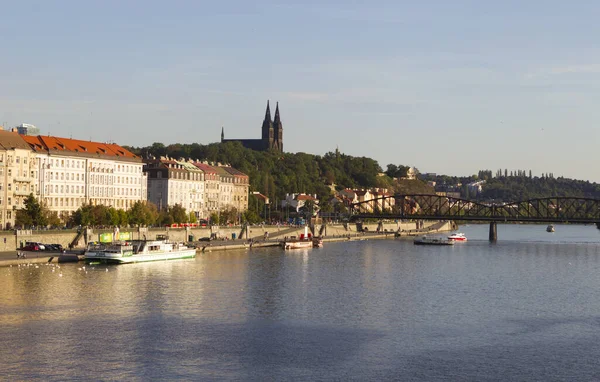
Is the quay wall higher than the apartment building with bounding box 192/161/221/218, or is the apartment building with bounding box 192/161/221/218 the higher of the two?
the apartment building with bounding box 192/161/221/218

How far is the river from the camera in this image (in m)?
40.0

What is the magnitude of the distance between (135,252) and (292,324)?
128ft

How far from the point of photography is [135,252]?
8669 centimetres

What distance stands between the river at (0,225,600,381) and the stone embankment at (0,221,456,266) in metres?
4.82

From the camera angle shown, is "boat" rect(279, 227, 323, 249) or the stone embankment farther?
"boat" rect(279, 227, 323, 249)

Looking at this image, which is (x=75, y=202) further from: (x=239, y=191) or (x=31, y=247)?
(x=239, y=191)

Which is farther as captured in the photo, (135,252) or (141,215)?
(141,215)

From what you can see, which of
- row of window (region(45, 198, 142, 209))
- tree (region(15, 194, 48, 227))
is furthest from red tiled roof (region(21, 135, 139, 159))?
tree (region(15, 194, 48, 227))

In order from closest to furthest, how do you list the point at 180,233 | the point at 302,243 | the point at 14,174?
the point at 14,174, the point at 180,233, the point at 302,243

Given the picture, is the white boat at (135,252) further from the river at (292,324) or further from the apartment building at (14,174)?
the apartment building at (14,174)

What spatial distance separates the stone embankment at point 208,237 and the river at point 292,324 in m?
4.82

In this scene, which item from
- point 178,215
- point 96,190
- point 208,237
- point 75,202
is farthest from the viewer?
point 178,215

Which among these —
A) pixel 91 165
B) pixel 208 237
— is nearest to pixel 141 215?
pixel 208 237

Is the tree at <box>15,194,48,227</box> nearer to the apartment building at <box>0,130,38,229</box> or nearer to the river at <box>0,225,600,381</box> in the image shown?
the apartment building at <box>0,130,38,229</box>
